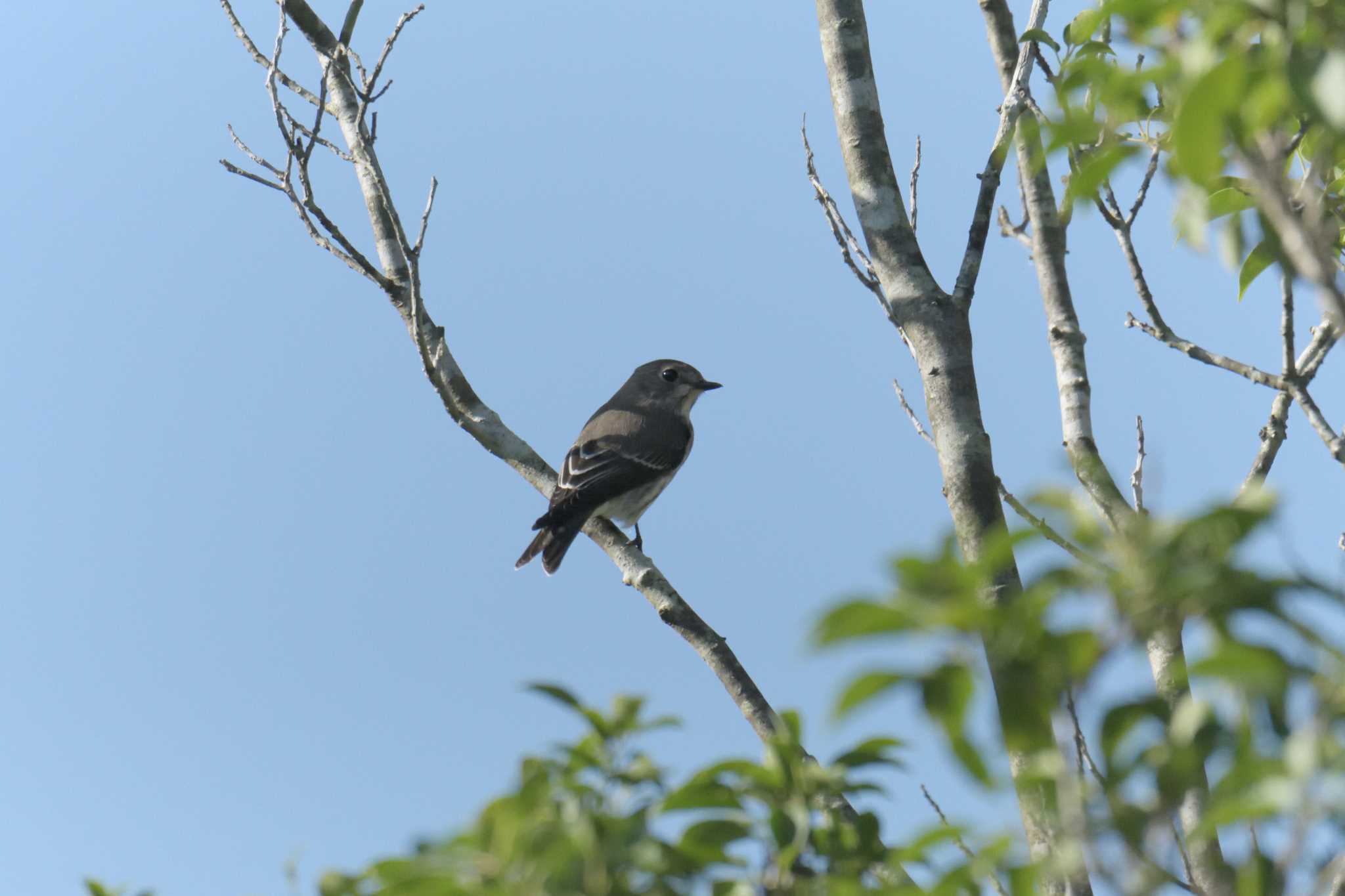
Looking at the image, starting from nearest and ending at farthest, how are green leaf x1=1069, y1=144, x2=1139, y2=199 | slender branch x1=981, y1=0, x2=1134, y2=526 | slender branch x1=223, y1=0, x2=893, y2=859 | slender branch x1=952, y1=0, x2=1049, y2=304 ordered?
1. green leaf x1=1069, y1=144, x2=1139, y2=199
2. slender branch x1=981, y1=0, x2=1134, y2=526
3. slender branch x1=952, y1=0, x2=1049, y2=304
4. slender branch x1=223, y1=0, x2=893, y2=859

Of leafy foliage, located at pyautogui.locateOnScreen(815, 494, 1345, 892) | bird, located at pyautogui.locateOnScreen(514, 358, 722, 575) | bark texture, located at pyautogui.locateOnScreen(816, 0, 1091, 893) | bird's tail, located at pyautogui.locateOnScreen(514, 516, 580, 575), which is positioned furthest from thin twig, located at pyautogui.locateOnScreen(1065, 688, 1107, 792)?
bird's tail, located at pyautogui.locateOnScreen(514, 516, 580, 575)

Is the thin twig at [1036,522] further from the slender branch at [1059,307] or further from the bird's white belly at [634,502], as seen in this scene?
the bird's white belly at [634,502]

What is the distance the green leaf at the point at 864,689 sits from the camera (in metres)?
1.69

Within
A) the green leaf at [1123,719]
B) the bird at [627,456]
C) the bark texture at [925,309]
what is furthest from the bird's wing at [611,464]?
the green leaf at [1123,719]

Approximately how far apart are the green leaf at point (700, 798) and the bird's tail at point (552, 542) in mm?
6985

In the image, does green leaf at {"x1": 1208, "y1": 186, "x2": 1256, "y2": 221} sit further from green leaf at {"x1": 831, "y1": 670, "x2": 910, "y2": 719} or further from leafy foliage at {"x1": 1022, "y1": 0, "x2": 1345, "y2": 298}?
green leaf at {"x1": 831, "y1": 670, "x2": 910, "y2": 719}

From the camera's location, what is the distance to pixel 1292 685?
1693mm

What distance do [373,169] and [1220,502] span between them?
5704mm

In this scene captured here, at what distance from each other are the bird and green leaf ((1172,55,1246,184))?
245 inches

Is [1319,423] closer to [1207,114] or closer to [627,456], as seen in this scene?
[1207,114]

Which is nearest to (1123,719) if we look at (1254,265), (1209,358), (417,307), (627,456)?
(1254,265)

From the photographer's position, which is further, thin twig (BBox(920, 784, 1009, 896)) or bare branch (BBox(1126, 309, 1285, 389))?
bare branch (BBox(1126, 309, 1285, 389))

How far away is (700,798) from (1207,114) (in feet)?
4.67

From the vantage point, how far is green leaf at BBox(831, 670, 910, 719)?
1.69m
